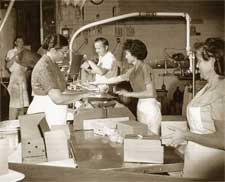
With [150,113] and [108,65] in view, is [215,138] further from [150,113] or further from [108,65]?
[108,65]

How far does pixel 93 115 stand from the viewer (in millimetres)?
1828

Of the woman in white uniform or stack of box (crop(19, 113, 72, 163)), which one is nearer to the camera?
the woman in white uniform

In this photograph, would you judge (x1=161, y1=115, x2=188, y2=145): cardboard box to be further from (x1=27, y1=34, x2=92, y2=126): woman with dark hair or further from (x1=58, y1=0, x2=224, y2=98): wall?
(x1=27, y1=34, x2=92, y2=126): woman with dark hair

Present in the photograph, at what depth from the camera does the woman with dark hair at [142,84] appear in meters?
1.50

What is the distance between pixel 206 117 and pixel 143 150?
23 cm

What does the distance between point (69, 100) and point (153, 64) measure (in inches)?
15.2

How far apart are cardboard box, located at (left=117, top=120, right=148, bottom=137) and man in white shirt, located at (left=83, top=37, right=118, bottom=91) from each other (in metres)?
0.25

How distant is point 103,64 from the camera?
71.1 inches

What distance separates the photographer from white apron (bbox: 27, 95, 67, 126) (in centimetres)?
153


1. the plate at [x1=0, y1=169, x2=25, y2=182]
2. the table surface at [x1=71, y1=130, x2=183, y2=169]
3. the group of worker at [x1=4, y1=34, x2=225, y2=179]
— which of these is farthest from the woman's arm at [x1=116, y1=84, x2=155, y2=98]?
the plate at [x1=0, y1=169, x2=25, y2=182]

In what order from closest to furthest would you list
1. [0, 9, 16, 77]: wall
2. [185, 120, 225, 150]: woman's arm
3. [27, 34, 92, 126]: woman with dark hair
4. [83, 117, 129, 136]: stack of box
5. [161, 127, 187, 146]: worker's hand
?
[185, 120, 225, 150]: woman's arm, [161, 127, 187, 146]: worker's hand, [0, 9, 16, 77]: wall, [27, 34, 92, 126]: woman with dark hair, [83, 117, 129, 136]: stack of box

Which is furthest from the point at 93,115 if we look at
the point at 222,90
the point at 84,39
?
the point at 222,90

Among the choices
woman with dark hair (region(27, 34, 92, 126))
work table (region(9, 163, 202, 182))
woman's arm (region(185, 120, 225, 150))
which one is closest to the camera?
work table (region(9, 163, 202, 182))

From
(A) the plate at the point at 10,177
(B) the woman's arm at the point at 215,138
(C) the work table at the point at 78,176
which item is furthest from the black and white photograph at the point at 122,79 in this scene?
(A) the plate at the point at 10,177
